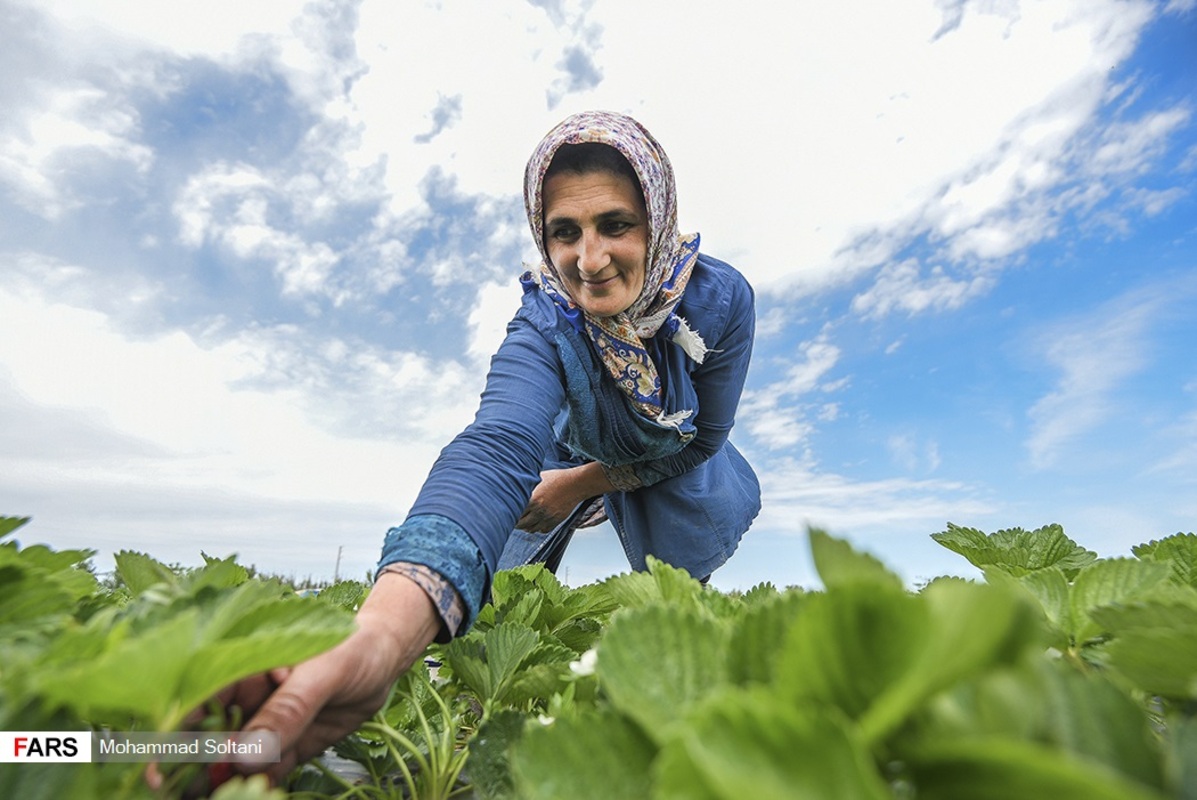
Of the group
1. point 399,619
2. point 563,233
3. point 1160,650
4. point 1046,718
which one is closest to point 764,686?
point 1046,718

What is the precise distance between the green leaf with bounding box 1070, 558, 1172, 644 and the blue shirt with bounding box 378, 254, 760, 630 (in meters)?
0.62

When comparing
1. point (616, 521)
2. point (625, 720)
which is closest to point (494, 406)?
point (625, 720)

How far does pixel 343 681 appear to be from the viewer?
620 millimetres

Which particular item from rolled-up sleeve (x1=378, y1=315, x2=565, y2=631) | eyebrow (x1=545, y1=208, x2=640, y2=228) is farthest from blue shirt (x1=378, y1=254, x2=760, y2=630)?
eyebrow (x1=545, y1=208, x2=640, y2=228)

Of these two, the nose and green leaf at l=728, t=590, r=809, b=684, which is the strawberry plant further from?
the nose

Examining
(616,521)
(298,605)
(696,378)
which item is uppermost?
(696,378)

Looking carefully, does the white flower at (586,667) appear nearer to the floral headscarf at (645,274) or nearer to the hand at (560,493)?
the floral headscarf at (645,274)

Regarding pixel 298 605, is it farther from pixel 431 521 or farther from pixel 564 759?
pixel 431 521

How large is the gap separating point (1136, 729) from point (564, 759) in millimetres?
257

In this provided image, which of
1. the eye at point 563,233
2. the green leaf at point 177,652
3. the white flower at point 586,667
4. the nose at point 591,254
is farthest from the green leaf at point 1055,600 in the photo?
the eye at point 563,233

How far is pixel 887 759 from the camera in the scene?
32cm

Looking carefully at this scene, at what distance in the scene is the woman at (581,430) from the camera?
2.42ft

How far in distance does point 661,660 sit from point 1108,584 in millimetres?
422

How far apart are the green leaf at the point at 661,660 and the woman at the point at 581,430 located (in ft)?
0.94
